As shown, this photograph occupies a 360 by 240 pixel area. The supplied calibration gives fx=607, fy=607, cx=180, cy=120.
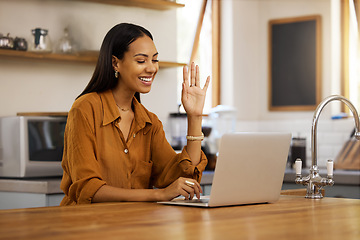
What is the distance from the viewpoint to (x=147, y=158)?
8.65 feet

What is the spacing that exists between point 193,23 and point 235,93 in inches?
30.0

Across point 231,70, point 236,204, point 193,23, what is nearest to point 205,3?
point 193,23

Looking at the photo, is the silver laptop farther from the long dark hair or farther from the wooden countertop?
the long dark hair

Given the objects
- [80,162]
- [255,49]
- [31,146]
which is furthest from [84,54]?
[255,49]

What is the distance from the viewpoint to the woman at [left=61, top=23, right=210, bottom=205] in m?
2.39

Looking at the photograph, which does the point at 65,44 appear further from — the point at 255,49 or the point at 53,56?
the point at 255,49

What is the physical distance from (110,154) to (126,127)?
175mm

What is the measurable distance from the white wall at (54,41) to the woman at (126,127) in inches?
47.5

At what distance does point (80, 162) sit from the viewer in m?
2.28

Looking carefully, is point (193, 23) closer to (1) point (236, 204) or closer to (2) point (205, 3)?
(2) point (205, 3)

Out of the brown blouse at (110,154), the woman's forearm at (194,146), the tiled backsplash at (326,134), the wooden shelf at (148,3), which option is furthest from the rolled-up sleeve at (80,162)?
the tiled backsplash at (326,134)

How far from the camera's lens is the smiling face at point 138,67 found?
2553 millimetres

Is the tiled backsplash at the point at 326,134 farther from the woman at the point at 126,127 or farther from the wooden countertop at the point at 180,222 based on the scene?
the wooden countertop at the point at 180,222

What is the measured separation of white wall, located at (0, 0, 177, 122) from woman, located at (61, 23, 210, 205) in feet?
3.96
